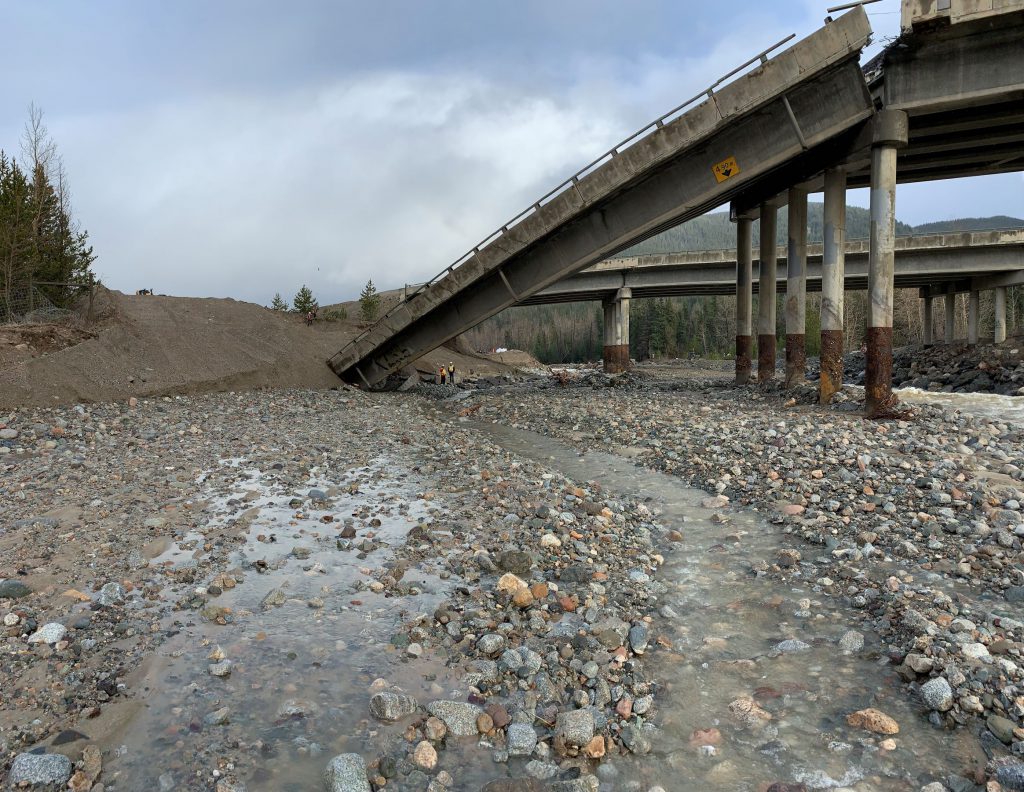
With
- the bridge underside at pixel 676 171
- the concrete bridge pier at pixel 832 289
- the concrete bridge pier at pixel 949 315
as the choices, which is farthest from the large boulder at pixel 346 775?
the concrete bridge pier at pixel 949 315

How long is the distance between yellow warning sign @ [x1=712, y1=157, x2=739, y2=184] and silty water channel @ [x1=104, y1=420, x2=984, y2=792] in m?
12.2

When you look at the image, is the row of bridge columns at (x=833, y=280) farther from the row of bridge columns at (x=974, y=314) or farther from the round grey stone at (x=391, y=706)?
the row of bridge columns at (x=974, y=314)

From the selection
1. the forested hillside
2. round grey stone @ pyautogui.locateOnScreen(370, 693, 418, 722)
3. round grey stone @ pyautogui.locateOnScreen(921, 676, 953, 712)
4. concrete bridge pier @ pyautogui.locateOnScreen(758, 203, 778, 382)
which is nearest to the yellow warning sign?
concrete bridge pier @ pyautogui.locateOnScreen(758, 203, 778, 382)

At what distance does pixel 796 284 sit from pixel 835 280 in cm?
272

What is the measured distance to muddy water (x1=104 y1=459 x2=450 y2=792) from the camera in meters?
3.42

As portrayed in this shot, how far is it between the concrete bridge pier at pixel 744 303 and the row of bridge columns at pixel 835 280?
0.04 meters

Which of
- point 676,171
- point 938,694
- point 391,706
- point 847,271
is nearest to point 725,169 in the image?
point 676,171

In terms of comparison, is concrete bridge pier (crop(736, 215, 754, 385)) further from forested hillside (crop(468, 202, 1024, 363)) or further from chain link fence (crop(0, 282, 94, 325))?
forested hillside (crop(468, 202, 1024, 363))

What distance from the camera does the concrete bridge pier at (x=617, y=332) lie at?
45056 mm

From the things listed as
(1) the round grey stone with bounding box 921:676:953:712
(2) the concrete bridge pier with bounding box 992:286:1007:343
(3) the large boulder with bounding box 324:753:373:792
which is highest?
(2) the concrete bridge pier with bounding box 992:286:1007:343

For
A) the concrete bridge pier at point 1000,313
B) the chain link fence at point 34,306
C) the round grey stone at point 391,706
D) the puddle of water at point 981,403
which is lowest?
the round grey stone at point 391,706

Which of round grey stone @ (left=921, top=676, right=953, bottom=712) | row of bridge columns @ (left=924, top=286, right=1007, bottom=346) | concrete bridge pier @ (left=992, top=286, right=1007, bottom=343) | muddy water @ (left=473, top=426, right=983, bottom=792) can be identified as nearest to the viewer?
muddy water @ (left=473, top=426, right=983, bottom=792)

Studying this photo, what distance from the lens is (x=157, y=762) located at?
338 cm

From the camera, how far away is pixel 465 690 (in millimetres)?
4133
